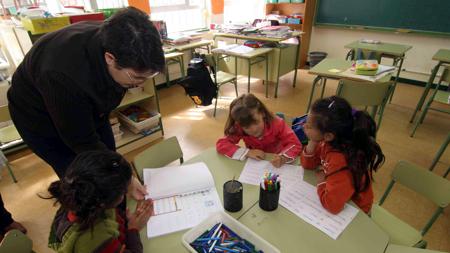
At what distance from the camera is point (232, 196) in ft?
3.16

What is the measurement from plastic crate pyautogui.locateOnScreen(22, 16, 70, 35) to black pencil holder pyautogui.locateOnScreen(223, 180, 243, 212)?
6.85ft

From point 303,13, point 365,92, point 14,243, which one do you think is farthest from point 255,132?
point 303,13

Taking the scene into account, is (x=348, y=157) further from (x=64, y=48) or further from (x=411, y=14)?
(x=411, y=14)

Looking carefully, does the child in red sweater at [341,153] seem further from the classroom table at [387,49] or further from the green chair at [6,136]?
the classroom table at [387,49]

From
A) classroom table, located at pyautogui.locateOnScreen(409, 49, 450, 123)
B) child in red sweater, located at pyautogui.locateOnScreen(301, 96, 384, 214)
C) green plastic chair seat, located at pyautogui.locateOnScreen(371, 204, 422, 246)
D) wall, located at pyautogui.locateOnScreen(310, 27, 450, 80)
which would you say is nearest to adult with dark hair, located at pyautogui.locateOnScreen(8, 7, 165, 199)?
child in red sweater, located at pyautogui.locateOnScreen(301, 96, 384, 214)

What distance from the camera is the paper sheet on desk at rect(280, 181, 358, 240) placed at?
0.94 metres

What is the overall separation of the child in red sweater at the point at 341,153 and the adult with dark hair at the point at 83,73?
748 mm

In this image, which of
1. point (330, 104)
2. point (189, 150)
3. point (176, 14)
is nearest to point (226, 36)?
point (176, 14)

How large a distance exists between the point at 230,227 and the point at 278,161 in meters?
0.49

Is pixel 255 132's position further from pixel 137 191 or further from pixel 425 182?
pixel 425 182

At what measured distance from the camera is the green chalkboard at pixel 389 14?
3678 mm

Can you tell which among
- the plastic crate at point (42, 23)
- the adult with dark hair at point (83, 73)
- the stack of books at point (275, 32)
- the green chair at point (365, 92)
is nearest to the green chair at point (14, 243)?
the adult with dark hair at point (83, 73)

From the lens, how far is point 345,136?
1134 millimetres

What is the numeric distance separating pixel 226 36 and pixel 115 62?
353 centimetres
